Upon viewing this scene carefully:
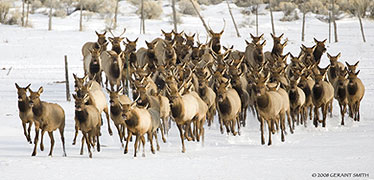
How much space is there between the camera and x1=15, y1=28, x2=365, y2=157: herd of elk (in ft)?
40.3

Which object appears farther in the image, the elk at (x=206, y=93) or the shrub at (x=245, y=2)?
the shrub at (x=245, y=2)

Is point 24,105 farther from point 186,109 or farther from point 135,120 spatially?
point 186,109

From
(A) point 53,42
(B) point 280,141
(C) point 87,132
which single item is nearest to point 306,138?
(B) point 280,141

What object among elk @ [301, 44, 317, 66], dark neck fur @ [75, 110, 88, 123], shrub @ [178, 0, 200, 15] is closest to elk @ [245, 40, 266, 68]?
elk @ [301, 44, 317, 66]

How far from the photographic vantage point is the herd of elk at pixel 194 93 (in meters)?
12.3

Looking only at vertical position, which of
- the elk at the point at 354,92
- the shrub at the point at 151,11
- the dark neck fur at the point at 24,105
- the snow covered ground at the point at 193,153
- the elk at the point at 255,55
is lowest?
the snow covered ground at the point at 193,153

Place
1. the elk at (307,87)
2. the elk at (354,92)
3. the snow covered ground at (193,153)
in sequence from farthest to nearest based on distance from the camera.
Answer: the elk at (354,92) → the elk at (307,87) → the snow covered ground at (193,153)

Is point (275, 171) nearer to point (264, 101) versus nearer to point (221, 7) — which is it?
point (264, 101)

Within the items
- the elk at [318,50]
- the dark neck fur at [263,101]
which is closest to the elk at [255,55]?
the elk at [318,50]

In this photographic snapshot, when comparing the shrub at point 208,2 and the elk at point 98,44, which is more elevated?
the shrub at point 208,2

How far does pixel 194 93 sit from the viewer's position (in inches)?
579

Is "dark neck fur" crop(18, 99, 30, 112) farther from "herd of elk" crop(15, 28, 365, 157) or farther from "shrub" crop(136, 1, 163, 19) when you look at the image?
"shrub" crop(136, 1, 163, 19)

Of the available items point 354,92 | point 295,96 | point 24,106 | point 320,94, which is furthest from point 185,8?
point 24,106

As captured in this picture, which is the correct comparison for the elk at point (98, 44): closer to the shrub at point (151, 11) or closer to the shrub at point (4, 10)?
the shrub at point (4, 10)
